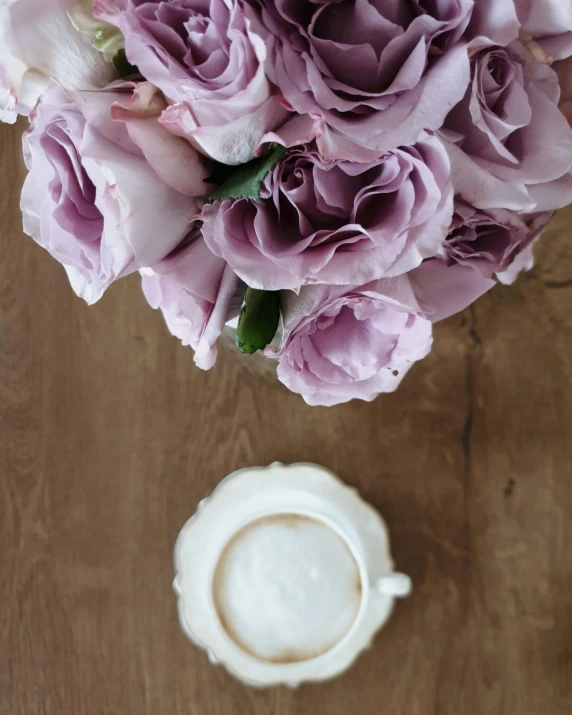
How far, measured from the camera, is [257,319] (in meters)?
0.25

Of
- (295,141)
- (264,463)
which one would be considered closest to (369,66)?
(295,141)

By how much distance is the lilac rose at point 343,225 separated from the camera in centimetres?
19

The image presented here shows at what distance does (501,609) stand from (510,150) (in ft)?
1.16

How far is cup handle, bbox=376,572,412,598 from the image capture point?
16.6 inches

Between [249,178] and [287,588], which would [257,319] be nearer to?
[249,178]

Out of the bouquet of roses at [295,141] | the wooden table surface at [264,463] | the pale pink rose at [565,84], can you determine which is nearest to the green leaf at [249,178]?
the bouquet of roses at [295,141]

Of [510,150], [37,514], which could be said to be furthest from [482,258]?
[37,514]

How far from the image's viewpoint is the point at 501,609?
45 centimetres

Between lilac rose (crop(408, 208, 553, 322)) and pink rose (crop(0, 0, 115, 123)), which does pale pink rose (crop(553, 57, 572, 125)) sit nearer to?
lilac rose (crop(408, 208, 553, 322))

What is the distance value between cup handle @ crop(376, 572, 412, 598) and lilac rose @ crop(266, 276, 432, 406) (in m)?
0.22

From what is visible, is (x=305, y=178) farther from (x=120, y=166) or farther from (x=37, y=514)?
(x=37, y=514)

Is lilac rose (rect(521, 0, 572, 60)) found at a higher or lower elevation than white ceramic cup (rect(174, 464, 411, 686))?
higher

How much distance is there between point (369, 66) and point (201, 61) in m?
0.05

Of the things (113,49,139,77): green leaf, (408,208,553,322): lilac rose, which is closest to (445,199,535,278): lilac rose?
(408,208,553,322): lilac rose
